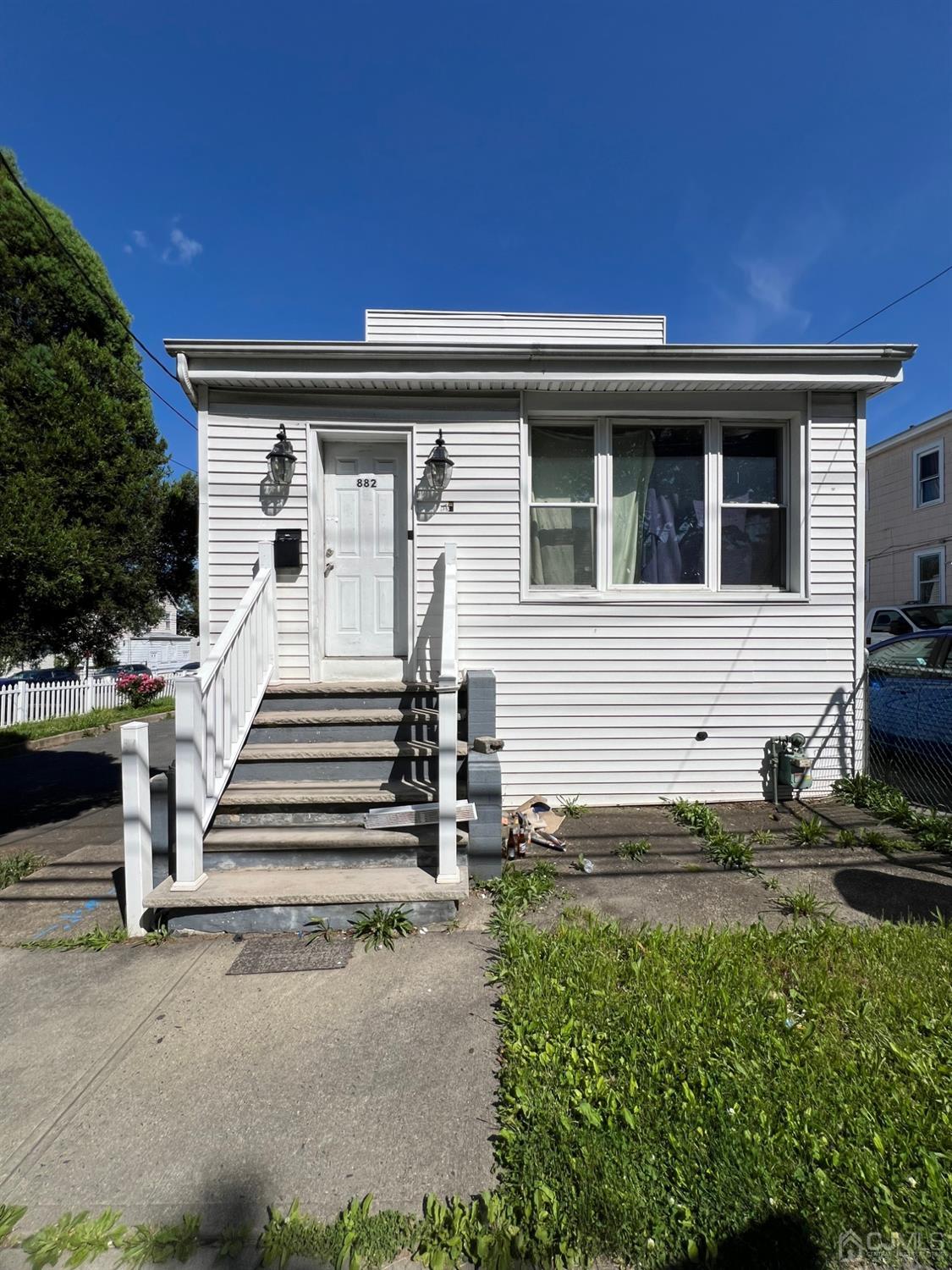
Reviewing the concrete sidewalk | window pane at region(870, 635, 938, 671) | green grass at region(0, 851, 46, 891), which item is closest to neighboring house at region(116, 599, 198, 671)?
green grass at region(0, 851, 46, 891)

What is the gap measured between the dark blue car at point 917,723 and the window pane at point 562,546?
111 inches

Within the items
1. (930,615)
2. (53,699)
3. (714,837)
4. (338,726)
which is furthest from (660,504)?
(53,699)

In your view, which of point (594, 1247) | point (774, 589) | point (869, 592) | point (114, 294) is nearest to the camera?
point (594, 1247)

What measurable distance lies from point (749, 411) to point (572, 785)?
3.79m

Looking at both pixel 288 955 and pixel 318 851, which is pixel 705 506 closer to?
pixel 318 851

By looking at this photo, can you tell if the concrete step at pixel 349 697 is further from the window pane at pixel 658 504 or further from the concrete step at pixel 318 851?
the window pane at pixel 658 504

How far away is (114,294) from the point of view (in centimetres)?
434

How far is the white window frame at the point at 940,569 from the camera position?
12089 millimetres

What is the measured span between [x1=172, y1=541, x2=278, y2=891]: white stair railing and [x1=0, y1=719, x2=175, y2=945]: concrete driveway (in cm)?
75

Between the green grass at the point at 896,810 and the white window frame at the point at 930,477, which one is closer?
the green grass at the point at 896,810

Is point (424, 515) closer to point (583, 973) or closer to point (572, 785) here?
point (572, 785)

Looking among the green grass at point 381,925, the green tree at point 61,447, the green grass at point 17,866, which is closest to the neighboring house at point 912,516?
the green grass at point 381,925

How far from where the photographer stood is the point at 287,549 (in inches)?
182

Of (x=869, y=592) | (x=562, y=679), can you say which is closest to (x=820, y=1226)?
(x=562, y=679)
